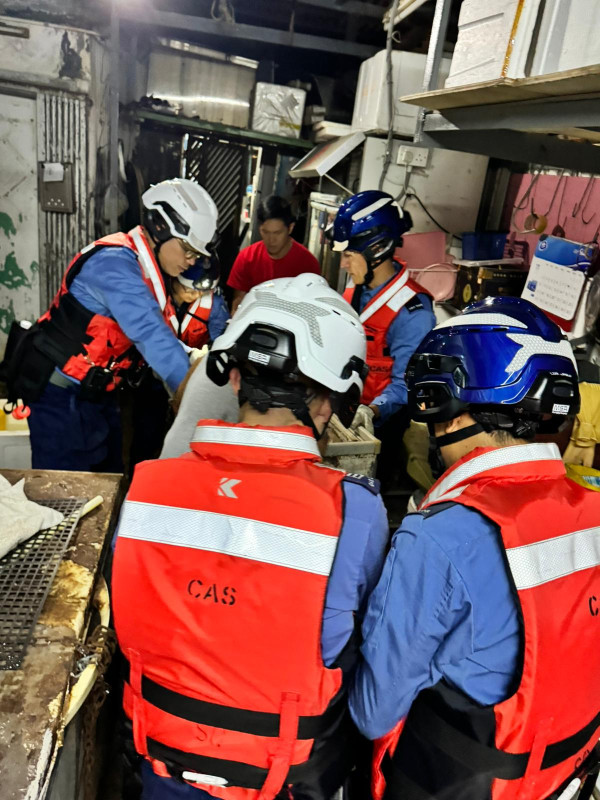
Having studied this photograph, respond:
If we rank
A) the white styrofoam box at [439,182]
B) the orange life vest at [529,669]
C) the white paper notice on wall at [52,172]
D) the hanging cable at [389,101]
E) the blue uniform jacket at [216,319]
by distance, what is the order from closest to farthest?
the orange life vest at [529,669], the blue uniform jacket at [216,319], the hanging cable at [389,101], the white styrofoam box at [439,182], the white paper notice on wall at [52,172]

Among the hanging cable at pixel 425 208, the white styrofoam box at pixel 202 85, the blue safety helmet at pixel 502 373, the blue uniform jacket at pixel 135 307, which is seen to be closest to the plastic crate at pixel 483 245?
the hanging cable at pixel 425 208

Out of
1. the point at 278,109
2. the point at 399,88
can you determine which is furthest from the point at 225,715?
the point at 278,109

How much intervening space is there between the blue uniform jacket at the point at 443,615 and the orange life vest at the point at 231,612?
160 mm

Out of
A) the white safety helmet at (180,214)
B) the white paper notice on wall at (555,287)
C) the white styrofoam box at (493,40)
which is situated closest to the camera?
the white styrofoam box at (493,40)

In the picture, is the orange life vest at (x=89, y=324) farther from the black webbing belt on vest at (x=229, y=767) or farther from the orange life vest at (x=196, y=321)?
the black webbing belt on vest at (x=229, y=767)

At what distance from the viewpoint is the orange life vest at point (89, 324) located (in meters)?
2.94

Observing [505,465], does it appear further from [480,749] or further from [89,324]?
[89,324]

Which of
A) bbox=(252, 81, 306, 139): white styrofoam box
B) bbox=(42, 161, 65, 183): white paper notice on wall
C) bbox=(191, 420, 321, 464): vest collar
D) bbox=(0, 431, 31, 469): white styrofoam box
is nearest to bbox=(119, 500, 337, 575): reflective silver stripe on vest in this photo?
bbox=(191, 420, 321, 464): vest collar

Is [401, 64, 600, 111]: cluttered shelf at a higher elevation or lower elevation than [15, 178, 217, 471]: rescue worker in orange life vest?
higher

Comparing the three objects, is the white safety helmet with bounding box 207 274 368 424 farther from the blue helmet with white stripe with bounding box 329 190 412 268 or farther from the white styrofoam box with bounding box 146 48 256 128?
the white styrofoam box with bounding box 146 48 256 128

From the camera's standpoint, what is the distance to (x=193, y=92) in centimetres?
734

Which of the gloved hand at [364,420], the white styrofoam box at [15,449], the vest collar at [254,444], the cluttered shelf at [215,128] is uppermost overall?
the cluttered shelf at [215,128]

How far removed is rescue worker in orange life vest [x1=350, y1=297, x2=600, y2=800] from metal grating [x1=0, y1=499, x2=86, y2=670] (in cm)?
87

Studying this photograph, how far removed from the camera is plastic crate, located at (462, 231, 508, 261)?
171 inches
